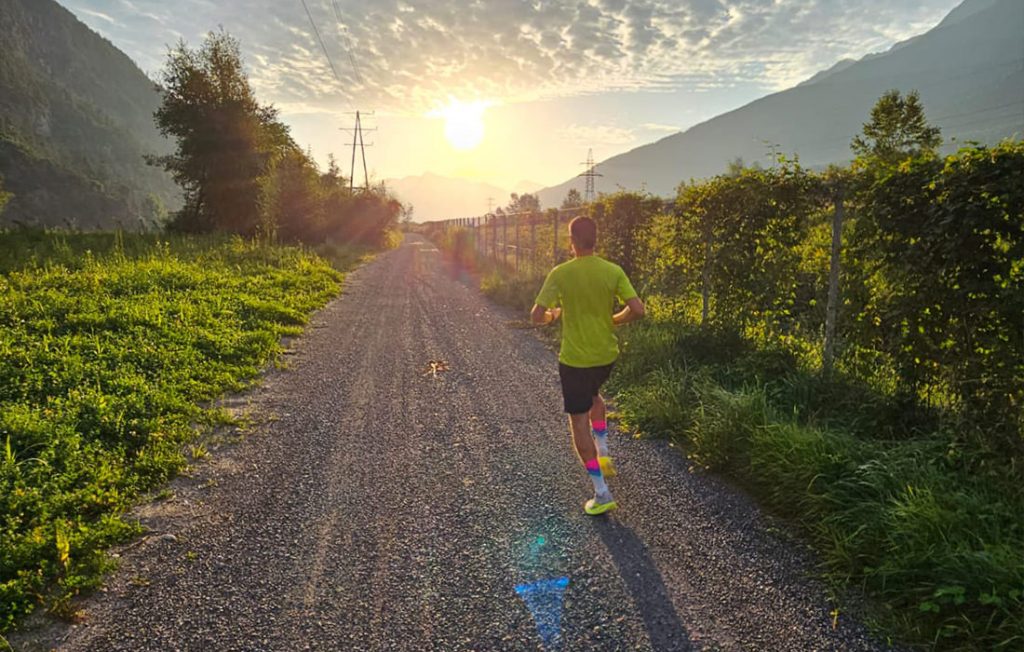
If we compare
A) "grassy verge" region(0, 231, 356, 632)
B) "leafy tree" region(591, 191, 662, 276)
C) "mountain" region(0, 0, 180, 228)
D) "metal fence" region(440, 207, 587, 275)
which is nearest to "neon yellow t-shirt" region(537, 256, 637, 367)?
"grassy verge" region(0, 231, 356, 632)

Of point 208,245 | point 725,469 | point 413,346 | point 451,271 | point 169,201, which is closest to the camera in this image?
point 725,469

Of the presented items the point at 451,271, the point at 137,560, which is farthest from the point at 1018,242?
the point at 451,271

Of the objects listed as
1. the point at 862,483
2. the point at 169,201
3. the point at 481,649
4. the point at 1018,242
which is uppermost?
the point at 169,201

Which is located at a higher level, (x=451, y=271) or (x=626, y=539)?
(x=451, y=271)

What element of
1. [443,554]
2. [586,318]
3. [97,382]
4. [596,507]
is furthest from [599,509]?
[97,382]

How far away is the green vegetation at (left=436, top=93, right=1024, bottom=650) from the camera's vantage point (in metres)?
2.50

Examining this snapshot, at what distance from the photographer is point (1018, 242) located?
2988 mm

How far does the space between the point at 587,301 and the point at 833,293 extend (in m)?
2.72

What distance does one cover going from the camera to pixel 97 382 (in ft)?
16.0

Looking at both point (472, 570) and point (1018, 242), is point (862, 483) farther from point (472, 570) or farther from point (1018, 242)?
point (472, 570)

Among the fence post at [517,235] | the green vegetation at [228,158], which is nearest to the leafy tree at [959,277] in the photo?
the fence post at [517,235]

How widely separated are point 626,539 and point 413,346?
218 inches

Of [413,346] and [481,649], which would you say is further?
[413,346]

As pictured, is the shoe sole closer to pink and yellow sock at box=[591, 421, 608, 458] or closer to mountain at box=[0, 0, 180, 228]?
pink and yellow sock at box=[591, 421, 608, 458]
